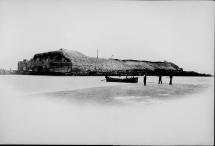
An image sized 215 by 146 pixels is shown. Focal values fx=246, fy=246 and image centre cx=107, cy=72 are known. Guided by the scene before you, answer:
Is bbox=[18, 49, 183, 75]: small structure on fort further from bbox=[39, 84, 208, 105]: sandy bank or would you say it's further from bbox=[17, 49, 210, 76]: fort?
bbox=[39, 84, 208, 105]: sandy bank

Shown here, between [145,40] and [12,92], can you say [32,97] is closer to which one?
[12,92]

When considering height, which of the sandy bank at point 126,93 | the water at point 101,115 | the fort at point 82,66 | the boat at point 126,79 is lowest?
the water at point 101,115

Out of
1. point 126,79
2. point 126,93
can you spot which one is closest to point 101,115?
point 126,93

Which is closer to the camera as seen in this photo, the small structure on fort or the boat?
the small structure on fort

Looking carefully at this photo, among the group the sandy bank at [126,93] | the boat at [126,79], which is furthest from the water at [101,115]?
the boat at [126,79]

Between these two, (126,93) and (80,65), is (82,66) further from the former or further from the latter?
(126,93)

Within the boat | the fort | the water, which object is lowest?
the water

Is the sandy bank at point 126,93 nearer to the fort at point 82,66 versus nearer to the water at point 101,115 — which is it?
the water at point 101,115

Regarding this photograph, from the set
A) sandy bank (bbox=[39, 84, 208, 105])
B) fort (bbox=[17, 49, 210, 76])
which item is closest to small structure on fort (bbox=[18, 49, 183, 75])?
fort (bbox=[17, 49, 210, 76])
